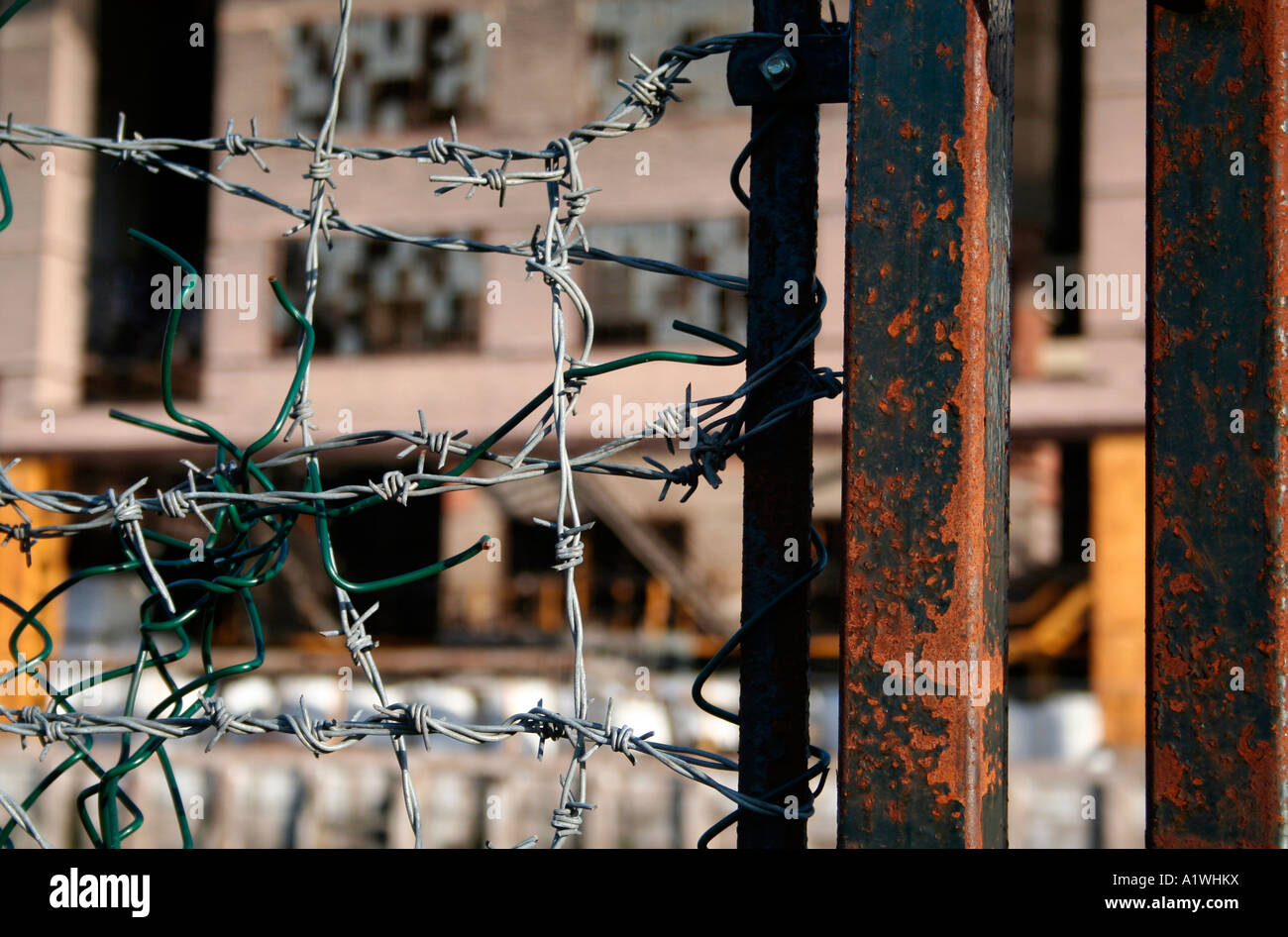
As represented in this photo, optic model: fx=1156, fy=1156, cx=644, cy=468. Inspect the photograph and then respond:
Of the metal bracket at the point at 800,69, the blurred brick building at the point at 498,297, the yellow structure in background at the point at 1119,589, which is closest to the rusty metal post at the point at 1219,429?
the metal bracket at the point at 800,69

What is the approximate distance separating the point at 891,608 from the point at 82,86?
58.1ft

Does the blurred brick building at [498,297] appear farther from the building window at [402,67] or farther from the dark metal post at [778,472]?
the dark metal post at [778,472]

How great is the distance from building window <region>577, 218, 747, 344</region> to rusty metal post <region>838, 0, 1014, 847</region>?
41.7 feet

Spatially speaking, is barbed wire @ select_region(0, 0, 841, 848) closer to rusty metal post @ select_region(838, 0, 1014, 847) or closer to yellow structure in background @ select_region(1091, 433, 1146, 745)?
rusty metal post @ select_region(838, 0, 1014, 847)

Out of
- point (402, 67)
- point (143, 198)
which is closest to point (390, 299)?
point (402, 67)

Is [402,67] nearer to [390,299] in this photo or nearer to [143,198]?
[390,299]

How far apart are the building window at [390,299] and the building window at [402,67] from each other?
1.73m

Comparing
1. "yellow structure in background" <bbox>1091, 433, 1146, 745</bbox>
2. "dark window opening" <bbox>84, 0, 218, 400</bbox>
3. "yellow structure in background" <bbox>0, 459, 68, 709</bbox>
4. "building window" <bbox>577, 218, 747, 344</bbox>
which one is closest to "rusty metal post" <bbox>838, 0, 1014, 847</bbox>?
"yellow structure in background" <bbox>1091, 433, 1146, 745</bbox>

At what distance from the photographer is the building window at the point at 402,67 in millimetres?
15219

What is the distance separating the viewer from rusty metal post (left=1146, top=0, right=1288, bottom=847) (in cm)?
111

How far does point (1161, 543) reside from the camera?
45.2 inches
